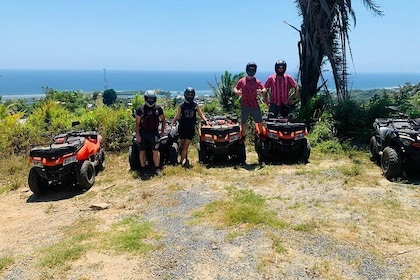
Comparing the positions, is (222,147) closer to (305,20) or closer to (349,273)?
(349,273)

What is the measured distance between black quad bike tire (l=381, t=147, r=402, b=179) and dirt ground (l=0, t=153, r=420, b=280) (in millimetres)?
201

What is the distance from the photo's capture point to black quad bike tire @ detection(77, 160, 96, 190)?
7.05 metres

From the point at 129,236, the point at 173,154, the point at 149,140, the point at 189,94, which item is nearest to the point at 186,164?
the point at 173,154

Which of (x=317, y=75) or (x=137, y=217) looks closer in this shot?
(x=137, y=217)

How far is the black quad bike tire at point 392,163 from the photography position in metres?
6.73

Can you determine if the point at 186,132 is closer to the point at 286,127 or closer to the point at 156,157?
the point at 156,157

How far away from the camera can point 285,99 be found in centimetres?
906

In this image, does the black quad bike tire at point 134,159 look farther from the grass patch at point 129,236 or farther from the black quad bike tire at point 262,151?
the grass patch at point 129,236

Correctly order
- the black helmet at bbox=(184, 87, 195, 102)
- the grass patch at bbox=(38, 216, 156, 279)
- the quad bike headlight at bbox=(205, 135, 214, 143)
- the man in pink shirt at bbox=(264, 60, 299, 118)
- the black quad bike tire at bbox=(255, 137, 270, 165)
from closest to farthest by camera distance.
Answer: the grass patch at bbox=(38, 216, 156, 279)
the black helmet at bbox=(184, 87, 195, 102)
the quad bike headlight at bbox=(205, 135, 214, 143)
the black quad bike tire at bbox=(255, 137, 270, 165)
the man in pink shirt at bbox=(264, 60, 299, 118)

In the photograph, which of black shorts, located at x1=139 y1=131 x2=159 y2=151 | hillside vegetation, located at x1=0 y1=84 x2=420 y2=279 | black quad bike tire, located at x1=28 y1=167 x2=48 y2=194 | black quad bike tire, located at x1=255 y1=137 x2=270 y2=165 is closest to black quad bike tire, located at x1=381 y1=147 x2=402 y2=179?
hillside vegetation, located at x1=0 y1=84 x2=420 y2=279

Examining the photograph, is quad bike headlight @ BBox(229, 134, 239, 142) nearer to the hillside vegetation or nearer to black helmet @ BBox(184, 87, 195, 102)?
the hillside vegetation

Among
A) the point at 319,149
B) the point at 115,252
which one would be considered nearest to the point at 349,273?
the point at 115,252

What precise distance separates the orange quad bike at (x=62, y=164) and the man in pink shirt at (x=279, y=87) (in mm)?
4092

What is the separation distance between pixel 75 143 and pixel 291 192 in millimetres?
3949
